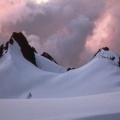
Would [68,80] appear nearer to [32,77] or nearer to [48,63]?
[32,77]

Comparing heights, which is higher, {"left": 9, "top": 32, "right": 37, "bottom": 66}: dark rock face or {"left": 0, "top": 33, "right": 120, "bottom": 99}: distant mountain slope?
{"left": 9, "top": 32, "right": 37, "bottom": 66}: dark rock face

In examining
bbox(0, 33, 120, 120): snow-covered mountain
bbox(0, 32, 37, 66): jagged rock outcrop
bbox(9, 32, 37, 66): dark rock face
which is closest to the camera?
bbox(0, 33, 120, 120): snow-covered mountain

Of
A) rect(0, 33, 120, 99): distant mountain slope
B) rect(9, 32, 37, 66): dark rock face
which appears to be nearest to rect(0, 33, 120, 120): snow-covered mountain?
rect(0, 33, 120, 99): distant mountain slope

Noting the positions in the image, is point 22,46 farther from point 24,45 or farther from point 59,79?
point 59,79

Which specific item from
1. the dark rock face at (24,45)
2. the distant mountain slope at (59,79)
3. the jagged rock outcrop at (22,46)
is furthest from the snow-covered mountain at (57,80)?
the dark rock face at (24,45)

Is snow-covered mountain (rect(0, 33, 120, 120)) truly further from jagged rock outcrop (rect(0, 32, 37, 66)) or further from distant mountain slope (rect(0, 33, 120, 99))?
jagged rock outcrop (rect(0, 32, 37, 66))

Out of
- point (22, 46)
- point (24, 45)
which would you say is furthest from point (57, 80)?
point (24, 45)

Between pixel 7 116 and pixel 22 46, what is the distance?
78.4 metres

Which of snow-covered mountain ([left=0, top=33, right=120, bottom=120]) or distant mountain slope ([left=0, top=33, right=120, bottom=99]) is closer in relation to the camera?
snow-covered mountain ([left=0, top=33, right=120, bottom=120])

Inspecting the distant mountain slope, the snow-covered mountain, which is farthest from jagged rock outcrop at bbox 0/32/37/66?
the distant mountain slope

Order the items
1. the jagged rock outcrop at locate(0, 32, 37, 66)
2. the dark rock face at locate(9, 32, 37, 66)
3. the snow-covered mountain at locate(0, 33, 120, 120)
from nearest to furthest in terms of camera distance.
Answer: the snow-covered mountain at locate(0, 33, 120, 120) → the jagged rock outcrop at locate(0, 32, 37, 66) → the dark rock face at locate(9, 32, 37, 66)

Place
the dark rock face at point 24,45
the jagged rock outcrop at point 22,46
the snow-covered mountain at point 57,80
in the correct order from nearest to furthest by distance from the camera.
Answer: the snow-covered mountain at point 57,80 < the jagged rock outcrop at point 22,46 < the dark rock face at point 24,45

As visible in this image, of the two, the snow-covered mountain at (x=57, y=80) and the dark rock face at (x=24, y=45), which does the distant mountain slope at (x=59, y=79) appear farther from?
the dark rock face at (x=24, y=45)

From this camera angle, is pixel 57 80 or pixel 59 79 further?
pixel 59 79
